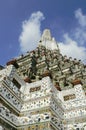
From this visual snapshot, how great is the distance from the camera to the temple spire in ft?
179

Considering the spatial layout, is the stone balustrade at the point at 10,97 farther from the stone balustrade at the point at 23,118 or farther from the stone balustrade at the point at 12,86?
the stone balustrade at the point at 23,118

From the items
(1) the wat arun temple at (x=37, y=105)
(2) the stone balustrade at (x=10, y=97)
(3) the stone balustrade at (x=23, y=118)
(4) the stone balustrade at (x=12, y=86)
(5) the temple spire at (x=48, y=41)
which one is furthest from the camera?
(5) the temple spire at (x=48, y=41)

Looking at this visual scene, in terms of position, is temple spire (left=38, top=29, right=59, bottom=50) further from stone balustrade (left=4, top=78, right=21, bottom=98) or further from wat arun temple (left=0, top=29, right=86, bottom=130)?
stone balustrade (left=4, top=78, right=21, bottom=98)

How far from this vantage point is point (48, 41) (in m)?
57.4

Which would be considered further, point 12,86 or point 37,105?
point 37,105

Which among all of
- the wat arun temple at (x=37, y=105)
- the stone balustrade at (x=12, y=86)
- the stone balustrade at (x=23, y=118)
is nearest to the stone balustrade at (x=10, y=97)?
the wat arun temple at (x=37, y=105)

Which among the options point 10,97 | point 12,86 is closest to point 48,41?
point 12,86

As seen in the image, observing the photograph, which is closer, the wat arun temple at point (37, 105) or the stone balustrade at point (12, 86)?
the wat arun temple at point (37, 105)

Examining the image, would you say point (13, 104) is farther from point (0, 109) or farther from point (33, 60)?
point (33, 60)

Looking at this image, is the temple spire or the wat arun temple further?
the temple spire

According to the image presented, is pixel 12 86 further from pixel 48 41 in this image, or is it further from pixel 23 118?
pixel 48 41

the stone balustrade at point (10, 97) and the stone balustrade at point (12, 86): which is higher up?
the stone balustrade at point (12, 86)

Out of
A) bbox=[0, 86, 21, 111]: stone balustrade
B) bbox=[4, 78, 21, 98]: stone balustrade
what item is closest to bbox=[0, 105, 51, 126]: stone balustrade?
bbox=[0, 86, 21, 111]: stone balustrade

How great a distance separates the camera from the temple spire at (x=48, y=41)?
54.6 m
